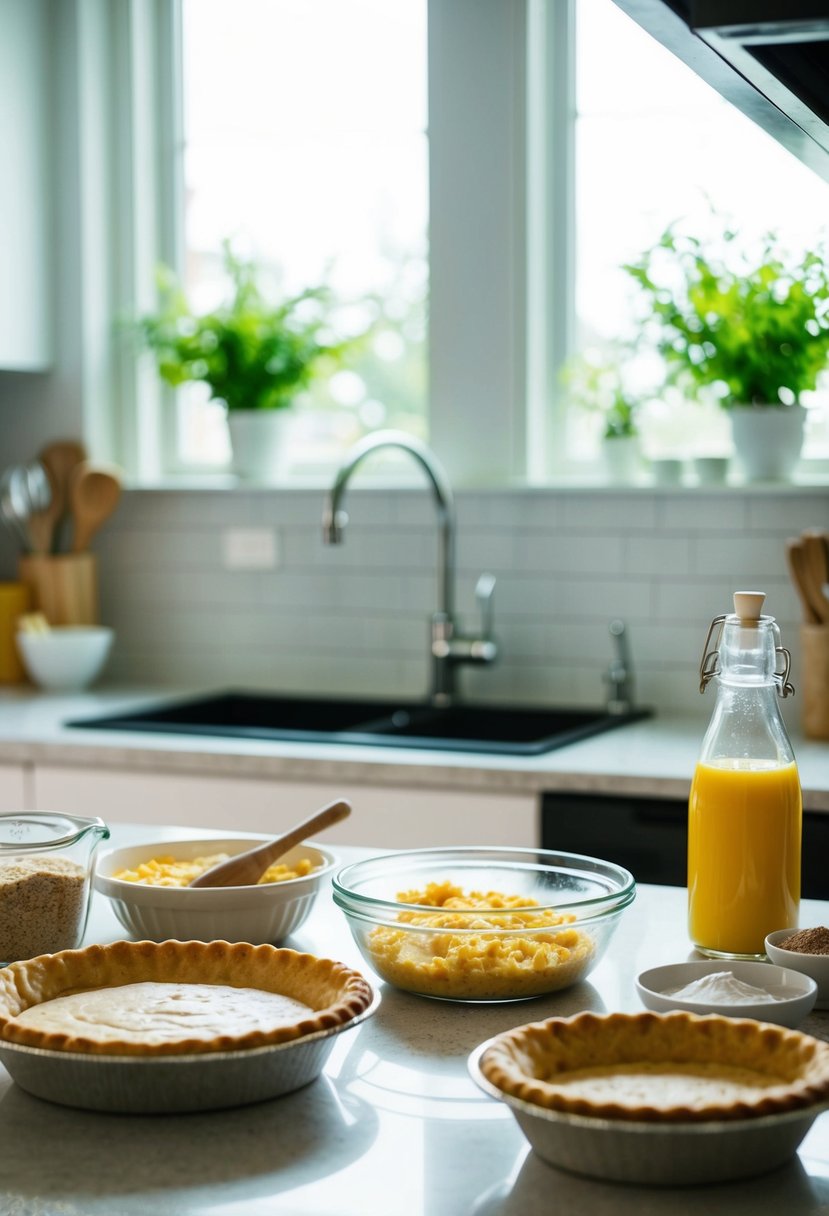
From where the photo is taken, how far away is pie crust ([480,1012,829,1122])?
2.89ft

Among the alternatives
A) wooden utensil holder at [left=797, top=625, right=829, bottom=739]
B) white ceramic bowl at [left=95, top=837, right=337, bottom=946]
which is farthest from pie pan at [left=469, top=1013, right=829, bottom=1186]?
wooden utensil holder at [left=797, top=625, right=829, bottom=739]

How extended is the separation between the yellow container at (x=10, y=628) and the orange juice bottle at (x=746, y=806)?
102 inches

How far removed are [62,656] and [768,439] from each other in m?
1.65

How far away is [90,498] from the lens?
3607 mm

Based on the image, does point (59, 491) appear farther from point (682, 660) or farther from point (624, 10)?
point (624, 10)

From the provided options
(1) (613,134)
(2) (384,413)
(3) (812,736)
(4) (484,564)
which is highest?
(1) (613,134)

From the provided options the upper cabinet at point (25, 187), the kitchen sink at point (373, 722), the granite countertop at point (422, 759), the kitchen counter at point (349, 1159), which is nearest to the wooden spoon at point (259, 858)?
the kitchen counter at point (349, 1159)

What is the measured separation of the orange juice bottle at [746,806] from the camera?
1.27 meters

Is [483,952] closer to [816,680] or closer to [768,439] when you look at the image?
[816,680]

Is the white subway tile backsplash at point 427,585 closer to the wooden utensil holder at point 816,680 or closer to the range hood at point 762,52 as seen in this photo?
the wooden utensil holder at point 816,680

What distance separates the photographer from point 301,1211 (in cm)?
87

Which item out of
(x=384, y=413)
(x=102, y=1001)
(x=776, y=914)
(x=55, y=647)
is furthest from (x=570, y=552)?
(x=102, y=1001)

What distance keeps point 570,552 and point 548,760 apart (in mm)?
793

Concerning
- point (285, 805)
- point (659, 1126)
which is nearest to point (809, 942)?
point (659, 1126)
